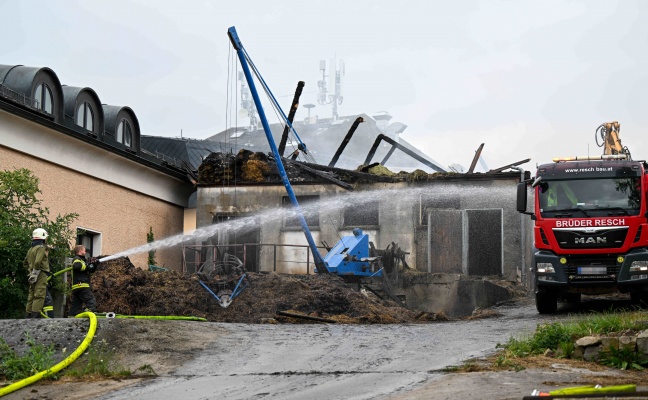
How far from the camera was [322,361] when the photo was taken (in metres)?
12.8

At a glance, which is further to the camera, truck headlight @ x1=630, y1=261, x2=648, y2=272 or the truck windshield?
the truck windshield

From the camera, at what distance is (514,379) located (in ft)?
35.1

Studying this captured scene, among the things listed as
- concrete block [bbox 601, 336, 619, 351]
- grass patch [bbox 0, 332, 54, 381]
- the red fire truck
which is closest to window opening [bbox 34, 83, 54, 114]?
the red fire truck

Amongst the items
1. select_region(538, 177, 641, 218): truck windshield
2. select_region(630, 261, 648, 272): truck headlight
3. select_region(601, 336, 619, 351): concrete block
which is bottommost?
select_region(601, 336, 619, 351): concrete block

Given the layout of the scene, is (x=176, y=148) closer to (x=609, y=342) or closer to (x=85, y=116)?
(x=85, y=116)

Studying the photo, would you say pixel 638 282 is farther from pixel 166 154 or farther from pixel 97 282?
pixel 166 154

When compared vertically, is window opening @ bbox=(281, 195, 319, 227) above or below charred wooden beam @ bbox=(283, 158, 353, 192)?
below

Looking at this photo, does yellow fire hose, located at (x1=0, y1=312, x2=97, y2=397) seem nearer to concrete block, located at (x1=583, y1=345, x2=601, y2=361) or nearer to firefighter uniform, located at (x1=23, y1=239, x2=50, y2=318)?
firefighter uniform, located at (x1=23, y1=239, x2=50, y2=318)

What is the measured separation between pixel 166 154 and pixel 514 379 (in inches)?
1255

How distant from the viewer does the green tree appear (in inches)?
687

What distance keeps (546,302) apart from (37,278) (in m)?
10.6

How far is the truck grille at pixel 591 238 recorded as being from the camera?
18953mm

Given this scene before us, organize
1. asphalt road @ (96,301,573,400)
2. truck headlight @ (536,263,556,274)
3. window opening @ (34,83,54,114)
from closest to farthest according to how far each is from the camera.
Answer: asphalt road @ (96,301,573,400) → truck headlight @ (536,263,556,274) → window opening @ (34,83,54,114)

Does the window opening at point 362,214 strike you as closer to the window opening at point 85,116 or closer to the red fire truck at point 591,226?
the window opening at point 85,116
